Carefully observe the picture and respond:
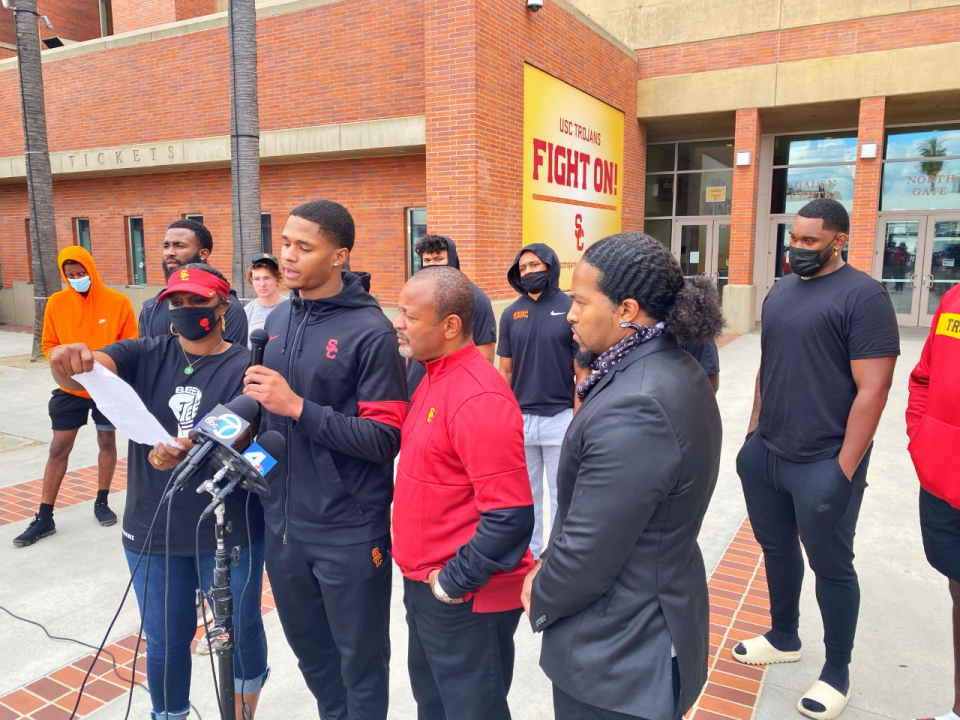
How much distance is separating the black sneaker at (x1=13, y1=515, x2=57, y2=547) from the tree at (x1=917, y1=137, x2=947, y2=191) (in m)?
17.8

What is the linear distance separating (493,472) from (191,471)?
0.84 m

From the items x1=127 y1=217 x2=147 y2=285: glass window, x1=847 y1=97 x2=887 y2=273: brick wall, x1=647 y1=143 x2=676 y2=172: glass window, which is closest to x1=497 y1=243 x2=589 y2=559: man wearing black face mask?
x1=847 y1=97 x2=887 y2=273: brick wall

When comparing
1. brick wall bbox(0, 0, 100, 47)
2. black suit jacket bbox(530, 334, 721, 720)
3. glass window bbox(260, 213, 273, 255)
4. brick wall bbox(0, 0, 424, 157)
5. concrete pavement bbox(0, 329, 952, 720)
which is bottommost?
concrete pavement bbox(0, 329, 952, 720)

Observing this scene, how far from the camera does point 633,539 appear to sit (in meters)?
1.72

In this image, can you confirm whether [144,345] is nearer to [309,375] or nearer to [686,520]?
[309,375]

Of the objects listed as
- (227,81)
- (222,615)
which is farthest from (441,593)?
(227,81)

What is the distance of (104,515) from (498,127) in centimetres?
816

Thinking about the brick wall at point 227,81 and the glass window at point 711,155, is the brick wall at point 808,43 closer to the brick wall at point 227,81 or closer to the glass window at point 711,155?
the glass window at point 711,155

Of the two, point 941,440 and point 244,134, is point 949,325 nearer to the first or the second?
point 941,440

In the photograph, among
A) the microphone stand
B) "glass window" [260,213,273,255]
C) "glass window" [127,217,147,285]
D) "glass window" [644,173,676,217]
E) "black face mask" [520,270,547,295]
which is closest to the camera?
the microphone stand

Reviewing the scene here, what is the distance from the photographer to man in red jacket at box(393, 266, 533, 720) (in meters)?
2.09

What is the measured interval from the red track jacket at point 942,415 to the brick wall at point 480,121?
829cm

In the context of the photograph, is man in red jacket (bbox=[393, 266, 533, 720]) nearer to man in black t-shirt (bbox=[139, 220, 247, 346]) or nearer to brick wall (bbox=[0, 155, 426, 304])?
man in black t-shirt (bbox=[139, 220, 247, 346])

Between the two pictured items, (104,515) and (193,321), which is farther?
(104,515)
